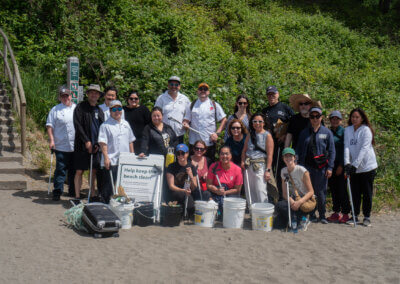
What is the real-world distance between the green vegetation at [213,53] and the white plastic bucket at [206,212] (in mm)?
3159

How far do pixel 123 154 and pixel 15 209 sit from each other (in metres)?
1.92

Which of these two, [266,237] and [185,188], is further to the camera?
[185,188]

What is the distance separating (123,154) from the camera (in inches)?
295

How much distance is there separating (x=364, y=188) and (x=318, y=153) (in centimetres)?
97

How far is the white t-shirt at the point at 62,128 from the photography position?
26.2ft

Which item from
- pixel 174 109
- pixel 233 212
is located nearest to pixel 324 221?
pixel 233 212

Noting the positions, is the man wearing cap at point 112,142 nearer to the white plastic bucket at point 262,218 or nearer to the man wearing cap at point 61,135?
the man wearing cap at point 61,135

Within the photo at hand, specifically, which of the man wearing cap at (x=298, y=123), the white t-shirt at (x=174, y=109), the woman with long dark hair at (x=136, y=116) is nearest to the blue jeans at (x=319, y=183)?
the man wearing cap at (x=298, y=123)

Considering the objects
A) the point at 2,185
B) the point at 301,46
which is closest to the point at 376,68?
the point at 301,46

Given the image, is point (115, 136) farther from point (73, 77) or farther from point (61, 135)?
point (73, 77)

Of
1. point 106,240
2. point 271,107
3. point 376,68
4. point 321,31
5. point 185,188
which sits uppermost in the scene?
point 321,31

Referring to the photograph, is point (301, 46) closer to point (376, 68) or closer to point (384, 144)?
point (376, 68)

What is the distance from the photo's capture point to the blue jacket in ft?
24.5

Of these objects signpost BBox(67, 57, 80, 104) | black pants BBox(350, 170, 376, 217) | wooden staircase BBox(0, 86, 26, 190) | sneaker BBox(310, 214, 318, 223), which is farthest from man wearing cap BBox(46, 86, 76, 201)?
black pants BBox(350, 170, 376, 217)
